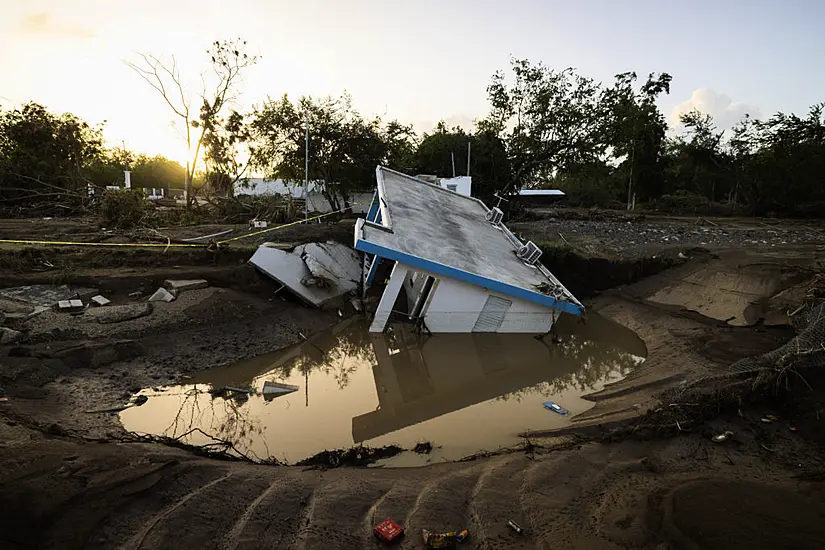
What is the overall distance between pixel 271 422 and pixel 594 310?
7.54m

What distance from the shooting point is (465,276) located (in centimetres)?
814

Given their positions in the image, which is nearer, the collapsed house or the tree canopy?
the collapsed house

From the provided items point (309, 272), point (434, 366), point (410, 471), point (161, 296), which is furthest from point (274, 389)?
point (309, 272)

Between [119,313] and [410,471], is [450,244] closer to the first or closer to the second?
[410,471]

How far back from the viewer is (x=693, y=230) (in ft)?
51.0

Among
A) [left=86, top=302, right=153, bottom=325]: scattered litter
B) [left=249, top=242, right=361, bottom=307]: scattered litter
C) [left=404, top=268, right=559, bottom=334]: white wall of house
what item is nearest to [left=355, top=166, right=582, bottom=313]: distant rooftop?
[left=404, top=268, right=559, bottom=334]: white wall of house

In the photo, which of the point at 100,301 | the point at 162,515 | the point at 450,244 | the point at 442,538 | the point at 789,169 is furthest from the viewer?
the point at 789,169

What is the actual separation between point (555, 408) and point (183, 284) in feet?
22.0

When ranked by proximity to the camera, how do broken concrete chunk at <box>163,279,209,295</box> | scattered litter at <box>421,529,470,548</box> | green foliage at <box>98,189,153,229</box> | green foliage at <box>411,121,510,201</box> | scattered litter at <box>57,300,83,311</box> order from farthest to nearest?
green foliage at <box>411,121,510,201</box> < green foliage at <box>98,189,153,229</box> < broken concrete chunk at <box>163,279,209,295</box> < scattered litter at <box>57,300,83,311</box> < scattered litter at <box>421,529,470,548</box>

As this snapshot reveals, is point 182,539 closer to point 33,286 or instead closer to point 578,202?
point 33,286

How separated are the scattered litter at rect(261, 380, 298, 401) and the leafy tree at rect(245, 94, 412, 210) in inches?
542

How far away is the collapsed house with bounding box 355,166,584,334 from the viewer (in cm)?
796

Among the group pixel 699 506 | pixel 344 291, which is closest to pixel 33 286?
pixel 344 291

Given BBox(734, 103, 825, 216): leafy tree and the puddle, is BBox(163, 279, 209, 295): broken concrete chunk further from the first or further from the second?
BBox(734, 103, 825, 216): leafy tree
